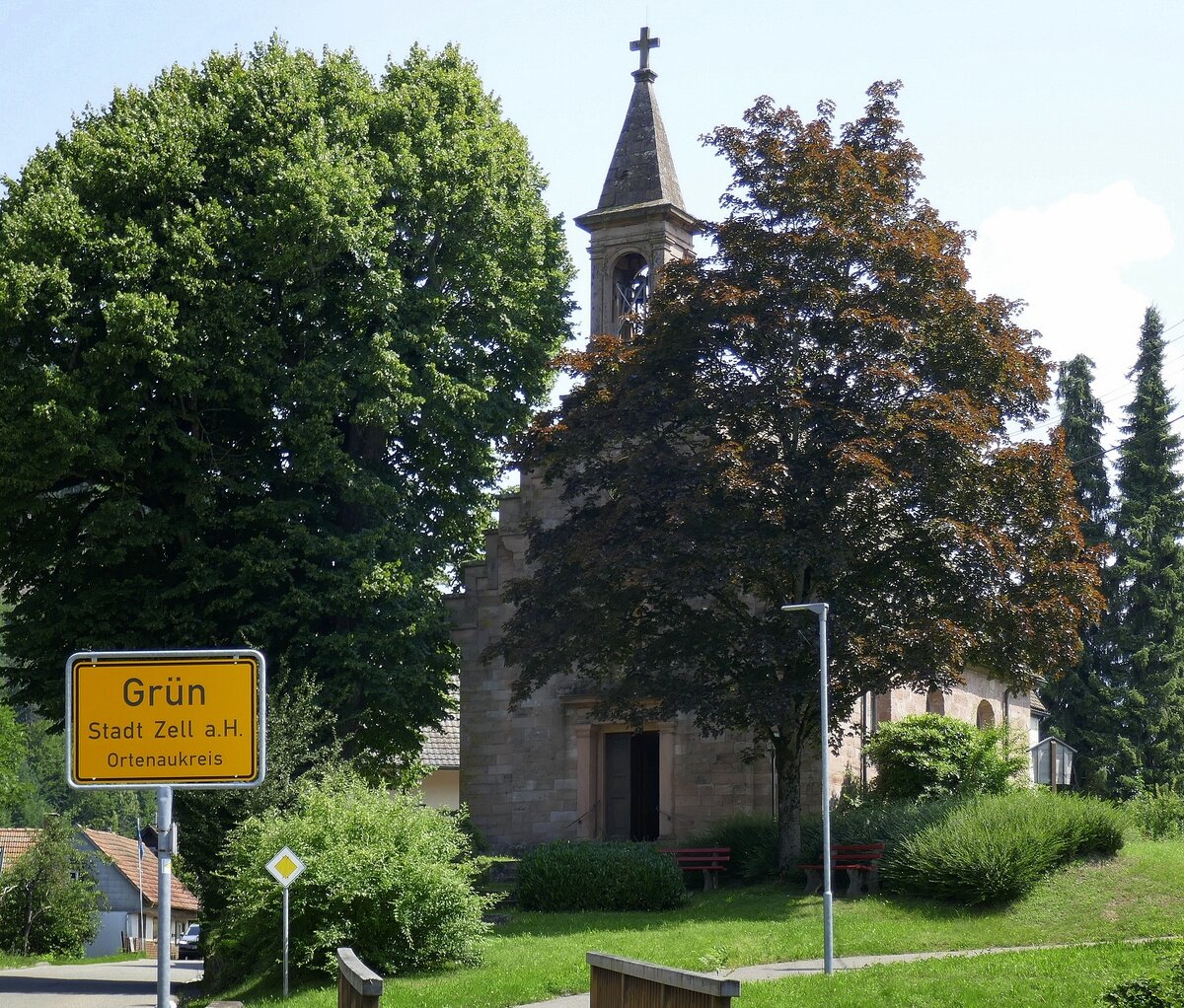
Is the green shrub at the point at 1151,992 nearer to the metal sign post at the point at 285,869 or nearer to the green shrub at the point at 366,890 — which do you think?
the green shrub at the point at 366,890

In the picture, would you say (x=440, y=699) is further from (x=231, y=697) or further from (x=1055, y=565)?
(x=231, y=697)

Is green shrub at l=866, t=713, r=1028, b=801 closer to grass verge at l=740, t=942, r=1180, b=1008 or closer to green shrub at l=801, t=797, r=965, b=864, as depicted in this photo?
green shrub at l=801, t=797, r=965, b=864

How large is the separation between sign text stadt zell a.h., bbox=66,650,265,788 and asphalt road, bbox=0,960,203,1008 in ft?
57.9

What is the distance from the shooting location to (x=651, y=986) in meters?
10.3

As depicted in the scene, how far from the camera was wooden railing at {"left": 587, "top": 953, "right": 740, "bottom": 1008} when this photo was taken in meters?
8.78

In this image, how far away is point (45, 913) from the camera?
46.5 metres

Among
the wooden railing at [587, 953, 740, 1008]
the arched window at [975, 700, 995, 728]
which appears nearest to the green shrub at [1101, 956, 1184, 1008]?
the wooden railing at [587, 953, 740, 1008]

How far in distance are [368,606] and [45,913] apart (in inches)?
872

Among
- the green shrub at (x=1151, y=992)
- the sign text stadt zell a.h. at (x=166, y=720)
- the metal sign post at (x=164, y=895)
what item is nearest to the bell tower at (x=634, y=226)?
the green shrub at (x=1151, y=992)

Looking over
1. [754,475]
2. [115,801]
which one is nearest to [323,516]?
[754,475]

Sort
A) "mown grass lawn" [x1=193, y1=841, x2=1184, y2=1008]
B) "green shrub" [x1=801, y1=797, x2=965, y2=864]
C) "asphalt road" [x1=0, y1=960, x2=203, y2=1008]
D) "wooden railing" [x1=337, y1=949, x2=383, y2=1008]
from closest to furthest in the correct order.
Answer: "wooden railing" [x1=337, y1=949, x2=383, y2=1008] → "mown grass lawn" [x1=193, y1=841, x2=1184, y2=1008] → "green shrub" [x1=801, y1=797, x2=965, y2=864] → "asphalt road" [x1=0, y1=960, x2=203, y2=1008]

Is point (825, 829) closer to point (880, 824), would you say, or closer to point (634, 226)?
point (880, 824)

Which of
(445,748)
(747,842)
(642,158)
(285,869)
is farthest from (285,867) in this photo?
(445,748)

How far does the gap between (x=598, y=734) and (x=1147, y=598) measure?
22.1 m
